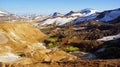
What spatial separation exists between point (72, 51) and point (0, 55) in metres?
8.78

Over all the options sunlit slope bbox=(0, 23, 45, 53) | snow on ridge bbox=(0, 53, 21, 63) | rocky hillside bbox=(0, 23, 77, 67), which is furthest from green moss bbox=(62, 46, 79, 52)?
snow on ridge bbox=(0, 53, 21, 63)

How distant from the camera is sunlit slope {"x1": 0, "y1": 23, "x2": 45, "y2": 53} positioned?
33562 millimetres

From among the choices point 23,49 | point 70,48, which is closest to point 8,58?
point 23,49

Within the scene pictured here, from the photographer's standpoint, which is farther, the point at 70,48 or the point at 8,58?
the point at 70,48

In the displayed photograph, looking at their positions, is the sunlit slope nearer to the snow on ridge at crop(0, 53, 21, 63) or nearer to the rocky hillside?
the rocky hillside

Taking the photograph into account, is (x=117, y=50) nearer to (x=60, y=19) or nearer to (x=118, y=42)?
(x=118, y=42)

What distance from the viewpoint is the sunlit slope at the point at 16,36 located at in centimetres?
3356

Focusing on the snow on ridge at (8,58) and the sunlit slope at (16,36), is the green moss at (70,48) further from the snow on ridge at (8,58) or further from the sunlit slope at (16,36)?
the snow on ridge at (8,58)

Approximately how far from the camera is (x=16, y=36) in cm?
4012

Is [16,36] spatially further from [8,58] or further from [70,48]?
[8,58]

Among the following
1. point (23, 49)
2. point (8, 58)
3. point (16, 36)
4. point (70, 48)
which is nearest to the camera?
point (8, 58)

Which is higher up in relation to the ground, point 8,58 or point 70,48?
point 8,58

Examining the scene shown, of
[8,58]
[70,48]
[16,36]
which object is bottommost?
[70,48]

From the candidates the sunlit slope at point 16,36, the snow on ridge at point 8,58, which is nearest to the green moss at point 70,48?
the sunlit slope at point 16,36
